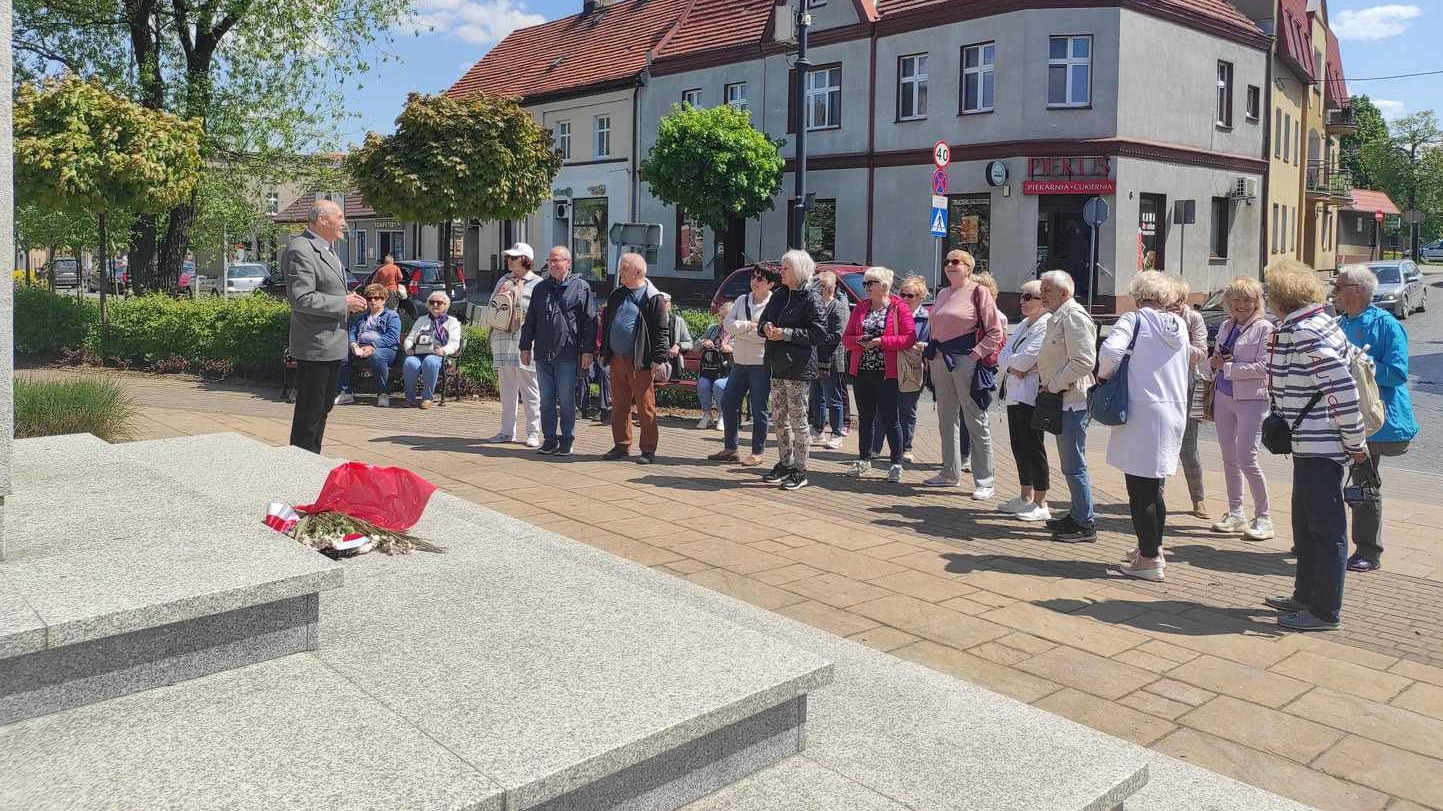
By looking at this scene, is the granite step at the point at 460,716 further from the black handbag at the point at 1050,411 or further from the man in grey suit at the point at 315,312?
the black handbag at the point at 1050,411

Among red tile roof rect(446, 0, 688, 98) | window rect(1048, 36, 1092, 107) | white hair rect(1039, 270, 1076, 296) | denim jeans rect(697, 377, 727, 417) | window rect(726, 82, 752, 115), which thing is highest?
red tile roof rect(446, 0, 688, 98)

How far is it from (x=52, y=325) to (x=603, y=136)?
86.3 ft

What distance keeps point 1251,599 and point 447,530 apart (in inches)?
171

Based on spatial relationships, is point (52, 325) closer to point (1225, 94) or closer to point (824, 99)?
point (824, 99)

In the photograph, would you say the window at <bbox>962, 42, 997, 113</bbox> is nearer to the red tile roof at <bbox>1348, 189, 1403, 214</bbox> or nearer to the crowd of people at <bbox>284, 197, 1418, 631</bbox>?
the crowd of people at <bbox>284, 197, 1418, 631</bbox>

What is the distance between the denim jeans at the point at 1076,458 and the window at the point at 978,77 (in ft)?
76.5

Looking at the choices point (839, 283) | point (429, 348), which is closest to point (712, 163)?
point (839, 283)

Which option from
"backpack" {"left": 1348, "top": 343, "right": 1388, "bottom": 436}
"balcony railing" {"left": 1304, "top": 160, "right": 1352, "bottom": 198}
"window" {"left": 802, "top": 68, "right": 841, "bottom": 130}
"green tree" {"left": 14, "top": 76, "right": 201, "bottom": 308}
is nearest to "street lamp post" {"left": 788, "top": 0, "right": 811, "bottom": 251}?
"green tree" {"left": 14, "top": 76, "right": 201, "bottom": 308}

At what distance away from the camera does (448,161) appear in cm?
1958

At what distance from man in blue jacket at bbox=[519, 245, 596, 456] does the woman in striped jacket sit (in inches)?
233

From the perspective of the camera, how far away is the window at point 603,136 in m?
41.3

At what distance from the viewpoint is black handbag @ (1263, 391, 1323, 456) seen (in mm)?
5867

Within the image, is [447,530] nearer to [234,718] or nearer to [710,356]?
[234,718]

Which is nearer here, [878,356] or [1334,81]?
[878,356]
